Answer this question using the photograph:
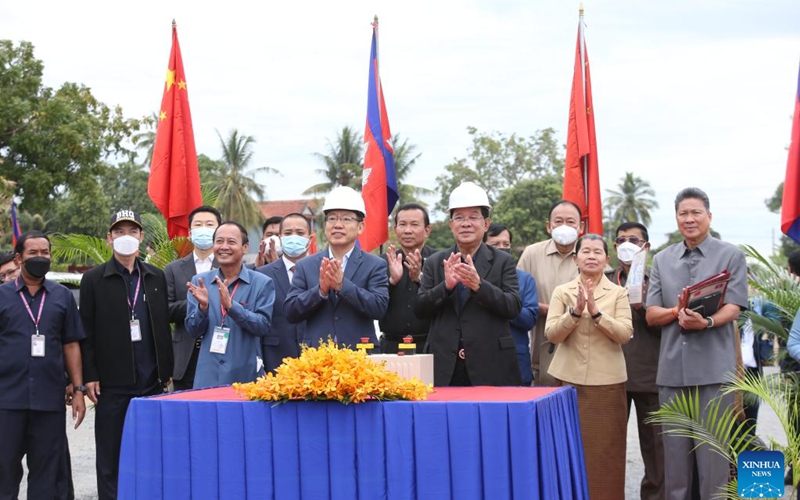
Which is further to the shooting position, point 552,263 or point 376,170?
point 376,170

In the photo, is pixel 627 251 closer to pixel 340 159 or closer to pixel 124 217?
pixel 124 217

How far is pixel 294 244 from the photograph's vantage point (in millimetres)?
7402

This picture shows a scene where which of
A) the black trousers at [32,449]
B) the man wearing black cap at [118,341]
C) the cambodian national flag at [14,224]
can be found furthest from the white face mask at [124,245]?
the cambodian national flag at [14,224]

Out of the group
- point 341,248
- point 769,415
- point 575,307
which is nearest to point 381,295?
point 341,248

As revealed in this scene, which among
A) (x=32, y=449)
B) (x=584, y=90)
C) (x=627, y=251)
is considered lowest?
(x=32, y=449)

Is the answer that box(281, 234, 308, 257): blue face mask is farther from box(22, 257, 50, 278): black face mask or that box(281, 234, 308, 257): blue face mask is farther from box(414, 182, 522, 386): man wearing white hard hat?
box(22, 257, 50, 278): black face mask

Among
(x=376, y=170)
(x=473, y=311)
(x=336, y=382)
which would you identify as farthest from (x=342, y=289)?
(x=376, y=170)

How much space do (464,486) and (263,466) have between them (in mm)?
1048

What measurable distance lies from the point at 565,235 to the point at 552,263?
0.31m

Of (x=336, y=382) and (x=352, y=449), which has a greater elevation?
(x=336, y=382)

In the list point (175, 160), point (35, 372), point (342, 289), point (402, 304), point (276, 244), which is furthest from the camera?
point (175, 160)

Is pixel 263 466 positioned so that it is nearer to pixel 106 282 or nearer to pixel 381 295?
pixel 381 295

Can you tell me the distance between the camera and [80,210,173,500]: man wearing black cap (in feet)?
21.5

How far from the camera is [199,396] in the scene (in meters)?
5.12
